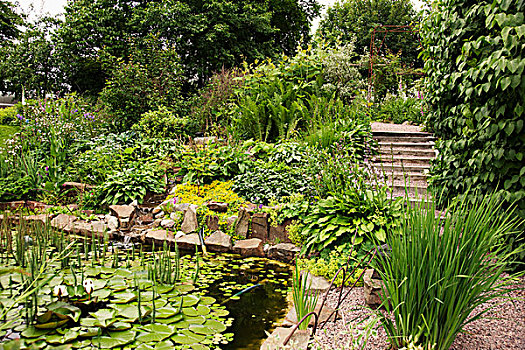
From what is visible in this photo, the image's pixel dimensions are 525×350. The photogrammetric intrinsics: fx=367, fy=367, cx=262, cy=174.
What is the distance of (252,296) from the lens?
3.33 m

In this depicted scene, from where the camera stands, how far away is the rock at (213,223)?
4945mm

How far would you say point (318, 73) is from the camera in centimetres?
866

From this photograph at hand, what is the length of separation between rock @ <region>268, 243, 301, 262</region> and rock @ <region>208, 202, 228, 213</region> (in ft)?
3.49

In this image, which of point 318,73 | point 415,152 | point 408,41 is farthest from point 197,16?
point 408,41

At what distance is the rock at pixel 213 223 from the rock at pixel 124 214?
1.28 meters

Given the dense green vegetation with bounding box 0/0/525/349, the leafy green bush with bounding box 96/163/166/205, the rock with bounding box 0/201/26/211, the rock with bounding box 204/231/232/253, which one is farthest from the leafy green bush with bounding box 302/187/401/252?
the rock with bounding box 0/201/26/211

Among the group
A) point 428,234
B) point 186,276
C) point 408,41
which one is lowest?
point 186,276

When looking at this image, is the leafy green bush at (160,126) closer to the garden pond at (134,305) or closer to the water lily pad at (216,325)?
the garden pond at (134,305)

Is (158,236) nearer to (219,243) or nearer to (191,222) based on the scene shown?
(191,222)

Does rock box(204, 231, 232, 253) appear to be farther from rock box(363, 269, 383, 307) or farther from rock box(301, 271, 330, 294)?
rock box(363, 269, 383, 307)

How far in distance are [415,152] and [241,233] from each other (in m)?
3.92

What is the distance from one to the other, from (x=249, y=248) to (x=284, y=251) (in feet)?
1.46

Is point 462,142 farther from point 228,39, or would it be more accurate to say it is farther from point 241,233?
point 228,39

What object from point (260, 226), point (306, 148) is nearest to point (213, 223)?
point (260, 226)
